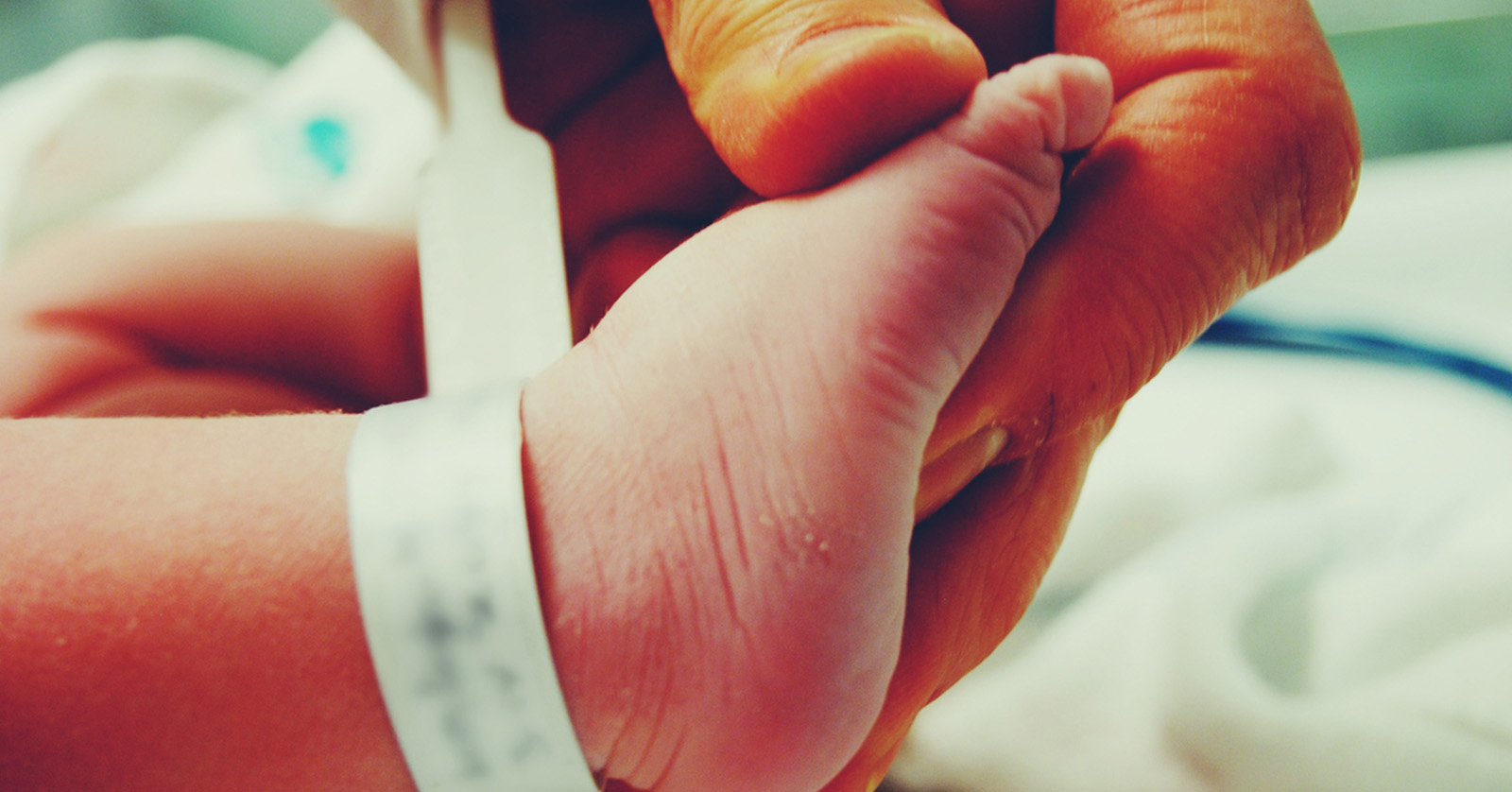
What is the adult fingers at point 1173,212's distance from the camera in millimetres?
325

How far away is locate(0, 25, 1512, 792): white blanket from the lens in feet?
1.48

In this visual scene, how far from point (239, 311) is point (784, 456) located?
1.55 feet

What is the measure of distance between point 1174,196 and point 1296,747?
0.89ft

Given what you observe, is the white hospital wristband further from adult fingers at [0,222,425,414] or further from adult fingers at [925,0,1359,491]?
adult fingers at [0,222,425,414]

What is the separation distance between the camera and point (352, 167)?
100 cm

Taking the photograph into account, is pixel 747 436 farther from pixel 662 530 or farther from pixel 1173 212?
pixel 1173 212

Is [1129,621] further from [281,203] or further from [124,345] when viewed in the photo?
[281,203]

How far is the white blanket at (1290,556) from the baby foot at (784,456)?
232 millimetres

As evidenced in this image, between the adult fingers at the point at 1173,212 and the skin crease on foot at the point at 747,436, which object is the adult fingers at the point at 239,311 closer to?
the skin crease on foot at the point at 747,436

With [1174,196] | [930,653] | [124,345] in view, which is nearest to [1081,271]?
[1174,196]

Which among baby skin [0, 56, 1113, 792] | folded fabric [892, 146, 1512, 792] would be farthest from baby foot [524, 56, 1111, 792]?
folded fabric [892, 146, 1512, 792]

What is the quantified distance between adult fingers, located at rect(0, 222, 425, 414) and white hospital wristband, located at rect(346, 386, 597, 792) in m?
0.34

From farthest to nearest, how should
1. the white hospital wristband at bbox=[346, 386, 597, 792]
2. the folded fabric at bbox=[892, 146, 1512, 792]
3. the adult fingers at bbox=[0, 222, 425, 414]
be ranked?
1. the adult fingers at bbox=[0, 222, 425, 414]
2. the folded fabric at bbox=[892, 146, 1512, 792]
3. the white hospital wristband at bbox=[346, 386, 597, 792]

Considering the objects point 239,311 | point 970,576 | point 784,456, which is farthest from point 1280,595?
point 239,311
